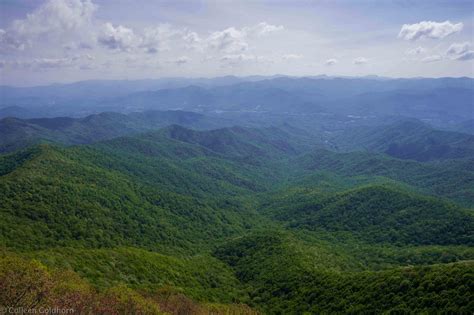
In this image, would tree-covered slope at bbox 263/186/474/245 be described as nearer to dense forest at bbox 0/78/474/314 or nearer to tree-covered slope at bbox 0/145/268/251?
dense forest at bbox 0/78/474/314

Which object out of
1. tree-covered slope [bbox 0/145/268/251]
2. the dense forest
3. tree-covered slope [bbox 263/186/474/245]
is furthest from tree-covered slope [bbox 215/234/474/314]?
tree-covered slope [bbox 263/186/474/245]

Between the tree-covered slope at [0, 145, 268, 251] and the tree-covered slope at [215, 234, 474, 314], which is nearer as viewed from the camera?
the tree-covered slope at [215, 234, 474, 314]

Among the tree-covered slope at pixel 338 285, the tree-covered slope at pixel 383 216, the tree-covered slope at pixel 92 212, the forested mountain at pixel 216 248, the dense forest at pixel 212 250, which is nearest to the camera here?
the dense forest at pixel 212 250

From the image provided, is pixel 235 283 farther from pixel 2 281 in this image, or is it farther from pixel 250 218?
pixel 250 218

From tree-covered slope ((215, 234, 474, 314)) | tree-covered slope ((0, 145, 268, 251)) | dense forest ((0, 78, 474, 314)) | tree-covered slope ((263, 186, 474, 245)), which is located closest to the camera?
dense forest ((0, 78, 474, 314))

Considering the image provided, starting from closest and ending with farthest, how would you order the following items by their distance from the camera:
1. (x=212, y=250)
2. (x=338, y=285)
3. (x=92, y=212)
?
(x=338, y=285) → (x=92, y=212) → (x=212, y=250)

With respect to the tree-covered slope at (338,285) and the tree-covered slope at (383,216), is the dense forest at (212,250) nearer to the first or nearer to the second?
the tree-covered slope at (338,285)

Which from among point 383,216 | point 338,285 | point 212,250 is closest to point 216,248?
point 212,250

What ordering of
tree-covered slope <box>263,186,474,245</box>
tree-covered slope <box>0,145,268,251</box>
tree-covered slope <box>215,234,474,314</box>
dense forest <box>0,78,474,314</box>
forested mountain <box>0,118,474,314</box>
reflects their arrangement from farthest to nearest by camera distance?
tree-covered slope <box>263,186,474,245</box> → tree-covered slope <box>0,145,268,251</box> → forested mountain <box>0,118,474,314</box> → tree-covered slope <box>215,234,474,314</box> → dense forest <box>0,78,474,314</box>

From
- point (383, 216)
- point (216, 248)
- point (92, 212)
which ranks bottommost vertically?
point (216, 248)

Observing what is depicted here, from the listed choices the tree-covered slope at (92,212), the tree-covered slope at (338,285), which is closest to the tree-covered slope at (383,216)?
the tree-covered slope at (92,212)

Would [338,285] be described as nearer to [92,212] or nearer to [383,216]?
[92,212]
